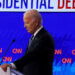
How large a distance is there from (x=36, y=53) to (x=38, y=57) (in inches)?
1.3

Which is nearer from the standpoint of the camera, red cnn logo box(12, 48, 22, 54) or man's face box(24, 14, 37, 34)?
man's face box(24, 14, 37, 34)

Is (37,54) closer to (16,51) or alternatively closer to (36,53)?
(36,53)

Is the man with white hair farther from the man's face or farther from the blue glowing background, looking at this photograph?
the blue glowing background

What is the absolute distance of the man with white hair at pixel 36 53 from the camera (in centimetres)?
176

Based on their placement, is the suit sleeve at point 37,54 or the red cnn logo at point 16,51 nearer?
the suit sleeve at point 37,54

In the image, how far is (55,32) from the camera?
3.44 metres

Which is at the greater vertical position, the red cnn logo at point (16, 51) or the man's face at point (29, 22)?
the man's face at point (29, 22)

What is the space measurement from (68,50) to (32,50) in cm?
172

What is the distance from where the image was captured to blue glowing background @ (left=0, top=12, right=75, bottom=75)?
341 cm

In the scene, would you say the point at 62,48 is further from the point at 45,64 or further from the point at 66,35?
the point at 45,64

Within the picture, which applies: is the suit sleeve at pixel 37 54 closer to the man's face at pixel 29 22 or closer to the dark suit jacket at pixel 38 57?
the dark suit jacket at pixel 38 57

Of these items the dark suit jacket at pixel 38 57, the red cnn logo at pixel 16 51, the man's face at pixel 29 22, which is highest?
→ the man's face at pixel 29 22

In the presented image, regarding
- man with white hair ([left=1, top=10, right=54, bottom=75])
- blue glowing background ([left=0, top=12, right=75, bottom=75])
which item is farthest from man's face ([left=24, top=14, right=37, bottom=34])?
blue glowing background ([left=0, top=12, right=75, bottom=75])

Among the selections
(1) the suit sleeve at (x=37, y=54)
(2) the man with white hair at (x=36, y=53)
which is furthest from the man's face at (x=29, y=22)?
(1) the suit sleeve at (x=37, y=54)
